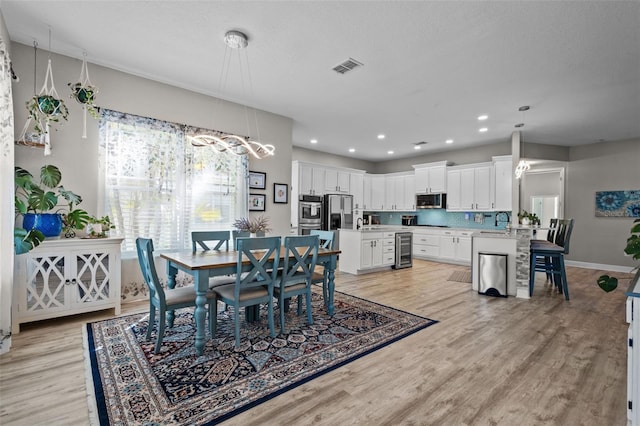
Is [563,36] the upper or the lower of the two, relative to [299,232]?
upper

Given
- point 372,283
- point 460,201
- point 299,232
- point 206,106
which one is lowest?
point 372,283

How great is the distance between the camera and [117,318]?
324 centimetres

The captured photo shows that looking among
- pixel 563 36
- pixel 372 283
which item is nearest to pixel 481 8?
pixel 563 36

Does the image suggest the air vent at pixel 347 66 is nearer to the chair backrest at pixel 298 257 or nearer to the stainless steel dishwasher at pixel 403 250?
the chair backrest at pixel 298 257

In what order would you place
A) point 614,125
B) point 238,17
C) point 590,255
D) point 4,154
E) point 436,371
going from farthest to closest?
1. point 590,255
2. point 614,125
3. point 238,17
4. point 4,154
5. point 436,371

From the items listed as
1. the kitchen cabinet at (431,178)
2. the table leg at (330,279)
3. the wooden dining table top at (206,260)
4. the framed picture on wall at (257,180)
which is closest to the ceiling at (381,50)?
the framed picture on wall at (257,180)

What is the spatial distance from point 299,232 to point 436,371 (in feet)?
16.4

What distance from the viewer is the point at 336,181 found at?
26.0 feet

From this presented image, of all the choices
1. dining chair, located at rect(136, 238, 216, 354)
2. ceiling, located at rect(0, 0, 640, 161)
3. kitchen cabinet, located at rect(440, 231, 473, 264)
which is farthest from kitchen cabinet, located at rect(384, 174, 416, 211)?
dining chair, located at rect(136, 238, 216, 354)

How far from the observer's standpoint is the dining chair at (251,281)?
8.39 feet

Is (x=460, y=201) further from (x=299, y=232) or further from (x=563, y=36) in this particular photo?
(x=563, y=36)

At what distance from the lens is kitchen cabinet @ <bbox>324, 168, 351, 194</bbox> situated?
7.68 metres

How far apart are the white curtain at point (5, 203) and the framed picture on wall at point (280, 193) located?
3212mm

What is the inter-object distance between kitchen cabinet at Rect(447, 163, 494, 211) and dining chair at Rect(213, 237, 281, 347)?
6.03 m
